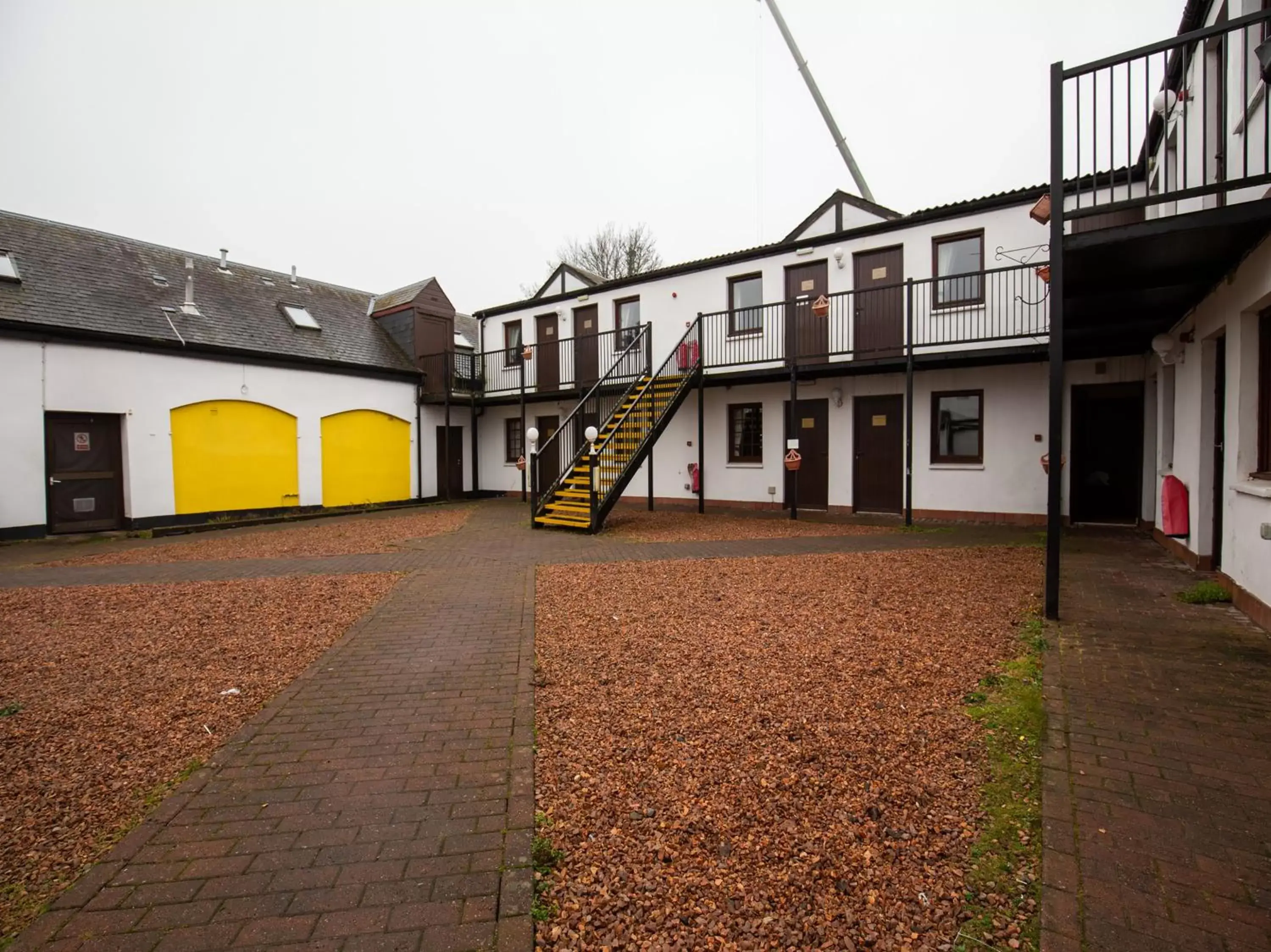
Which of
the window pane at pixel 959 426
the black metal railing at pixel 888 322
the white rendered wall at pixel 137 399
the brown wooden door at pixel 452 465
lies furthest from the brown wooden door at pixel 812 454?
the white rendered wall at pixel 137 399

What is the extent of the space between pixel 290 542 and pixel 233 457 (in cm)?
476

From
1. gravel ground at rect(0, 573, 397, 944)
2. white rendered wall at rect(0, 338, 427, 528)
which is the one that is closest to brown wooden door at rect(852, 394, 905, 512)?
gravel ground at rect(0, 573, 397, 944)

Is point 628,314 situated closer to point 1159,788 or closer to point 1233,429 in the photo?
point 1233,429

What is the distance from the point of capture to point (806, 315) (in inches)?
500

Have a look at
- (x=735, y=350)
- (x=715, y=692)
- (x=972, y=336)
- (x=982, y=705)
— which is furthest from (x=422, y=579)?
(x=972, y=336)

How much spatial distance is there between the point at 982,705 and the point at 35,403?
14.7m

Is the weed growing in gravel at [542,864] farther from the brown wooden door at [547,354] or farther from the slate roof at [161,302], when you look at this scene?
the brown wooden door at [547,354]

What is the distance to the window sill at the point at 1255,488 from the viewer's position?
4641mm

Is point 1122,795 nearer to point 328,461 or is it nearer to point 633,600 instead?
point 633,600

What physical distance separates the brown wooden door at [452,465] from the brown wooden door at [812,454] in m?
10.4

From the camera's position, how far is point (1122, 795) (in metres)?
2.61

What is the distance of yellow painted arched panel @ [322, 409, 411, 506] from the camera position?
1608 cm

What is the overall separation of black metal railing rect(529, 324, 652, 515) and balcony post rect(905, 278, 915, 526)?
211 inches

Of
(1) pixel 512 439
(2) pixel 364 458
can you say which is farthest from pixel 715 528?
(2) pixel 364 458
